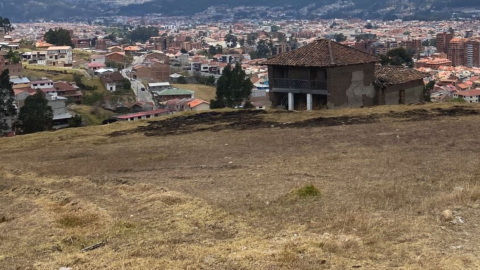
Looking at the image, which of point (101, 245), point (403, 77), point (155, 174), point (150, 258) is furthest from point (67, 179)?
point (403, 77)

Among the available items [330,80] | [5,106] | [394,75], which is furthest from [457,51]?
[330,80]

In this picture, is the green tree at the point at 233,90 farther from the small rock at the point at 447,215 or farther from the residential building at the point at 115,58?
the residential building at the point at 115,58

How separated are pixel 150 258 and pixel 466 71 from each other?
100 metres

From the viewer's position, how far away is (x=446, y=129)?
14.2 metres

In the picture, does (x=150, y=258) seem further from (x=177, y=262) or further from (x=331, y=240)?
(x=331, y=240)

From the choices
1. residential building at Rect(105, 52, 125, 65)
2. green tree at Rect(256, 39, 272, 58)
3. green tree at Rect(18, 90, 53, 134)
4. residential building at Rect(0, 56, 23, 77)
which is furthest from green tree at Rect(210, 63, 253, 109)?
green tree at Rect(256, 39, 272, 58)

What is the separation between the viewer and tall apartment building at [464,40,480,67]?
12100 centimetres

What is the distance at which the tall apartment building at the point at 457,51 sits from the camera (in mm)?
124250

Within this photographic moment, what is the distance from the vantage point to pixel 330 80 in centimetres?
2297

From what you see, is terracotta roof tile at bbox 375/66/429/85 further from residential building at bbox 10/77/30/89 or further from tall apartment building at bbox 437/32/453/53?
tall apartment building at bbox 437/32/453/53

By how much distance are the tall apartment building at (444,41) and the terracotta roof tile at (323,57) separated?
386 feet

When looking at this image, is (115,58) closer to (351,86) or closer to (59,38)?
(59,38)

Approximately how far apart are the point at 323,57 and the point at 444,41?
405 feet

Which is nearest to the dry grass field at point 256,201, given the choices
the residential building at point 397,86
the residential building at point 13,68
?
the residential building at point 397,86
